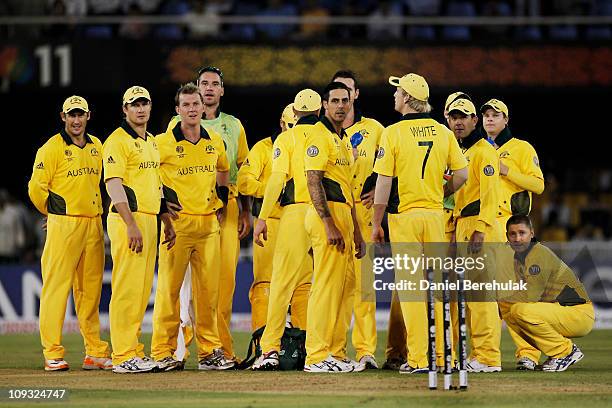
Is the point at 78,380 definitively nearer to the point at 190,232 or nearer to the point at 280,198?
the point at 190,232

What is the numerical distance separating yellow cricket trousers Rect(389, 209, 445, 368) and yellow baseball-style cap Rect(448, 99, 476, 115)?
1262 millimetres

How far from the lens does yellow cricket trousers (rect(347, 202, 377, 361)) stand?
40.6ft

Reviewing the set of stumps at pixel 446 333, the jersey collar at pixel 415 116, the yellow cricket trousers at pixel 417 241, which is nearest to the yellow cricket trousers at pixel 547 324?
the yellow cricket trousers at pixel 417 241

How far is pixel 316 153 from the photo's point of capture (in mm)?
11758

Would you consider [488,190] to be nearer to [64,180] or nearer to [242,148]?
[242,148]

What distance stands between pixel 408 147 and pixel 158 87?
11311 millimetres

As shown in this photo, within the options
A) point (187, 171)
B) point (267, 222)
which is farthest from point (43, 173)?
point (267, 222)

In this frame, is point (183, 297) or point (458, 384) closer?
point (458, 384)

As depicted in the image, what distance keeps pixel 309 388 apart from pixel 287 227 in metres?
2.09

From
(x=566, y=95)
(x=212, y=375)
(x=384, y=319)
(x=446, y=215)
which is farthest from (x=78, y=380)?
(x=566, y=95)

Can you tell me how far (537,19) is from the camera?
22.3 m

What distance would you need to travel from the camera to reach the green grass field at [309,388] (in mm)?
9828

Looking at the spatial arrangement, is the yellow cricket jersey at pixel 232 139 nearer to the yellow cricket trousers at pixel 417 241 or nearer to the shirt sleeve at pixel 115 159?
the shirt sleeve at pixel 115 159

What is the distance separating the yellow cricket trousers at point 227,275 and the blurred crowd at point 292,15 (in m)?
9.36
